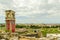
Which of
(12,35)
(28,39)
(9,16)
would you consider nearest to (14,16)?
(9,16)

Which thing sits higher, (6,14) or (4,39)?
(6,14)

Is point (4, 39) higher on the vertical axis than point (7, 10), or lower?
lower

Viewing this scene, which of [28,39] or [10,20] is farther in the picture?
[10,20]

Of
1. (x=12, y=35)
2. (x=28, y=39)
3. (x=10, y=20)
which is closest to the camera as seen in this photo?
(x=12, y=35)

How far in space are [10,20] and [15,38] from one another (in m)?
4.73

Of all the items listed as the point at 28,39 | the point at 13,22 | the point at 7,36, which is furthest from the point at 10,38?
the point at 13,22

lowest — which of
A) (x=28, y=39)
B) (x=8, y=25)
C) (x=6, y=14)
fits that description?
(x=28, y=39)

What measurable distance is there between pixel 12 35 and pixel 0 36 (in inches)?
42.1

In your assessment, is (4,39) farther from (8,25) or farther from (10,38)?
(8,25)

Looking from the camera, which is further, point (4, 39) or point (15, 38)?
point (15, 38)

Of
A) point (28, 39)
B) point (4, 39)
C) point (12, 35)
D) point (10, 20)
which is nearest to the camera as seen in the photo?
point (4, 39)

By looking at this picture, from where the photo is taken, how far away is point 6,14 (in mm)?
18000

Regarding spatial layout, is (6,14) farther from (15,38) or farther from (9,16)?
(15,38)

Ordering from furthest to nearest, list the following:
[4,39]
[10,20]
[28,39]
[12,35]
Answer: [10,20] < [28,39] < [12,35] < [4,39]
